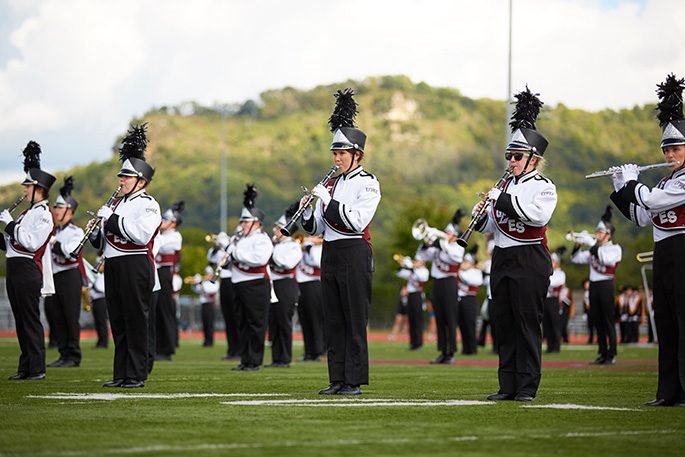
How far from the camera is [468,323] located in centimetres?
2131

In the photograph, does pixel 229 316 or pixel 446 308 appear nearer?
pixel 446 308

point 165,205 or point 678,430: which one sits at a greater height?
point 165,205

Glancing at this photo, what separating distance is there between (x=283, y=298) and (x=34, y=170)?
18.9 ft

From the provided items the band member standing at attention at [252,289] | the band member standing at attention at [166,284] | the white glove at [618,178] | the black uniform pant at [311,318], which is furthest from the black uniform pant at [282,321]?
the white glove at [618,178]

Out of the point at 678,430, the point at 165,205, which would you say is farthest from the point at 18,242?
the point at 165,205

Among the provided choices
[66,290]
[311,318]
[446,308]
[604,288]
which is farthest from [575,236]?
[66,290]

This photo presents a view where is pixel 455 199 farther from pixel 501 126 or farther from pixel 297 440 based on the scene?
pixel 297 440

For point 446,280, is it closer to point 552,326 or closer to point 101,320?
point 552,326

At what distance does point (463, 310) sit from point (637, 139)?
4596 inches

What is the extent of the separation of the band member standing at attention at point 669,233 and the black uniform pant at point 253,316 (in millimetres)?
7332

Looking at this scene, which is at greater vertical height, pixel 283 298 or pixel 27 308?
pixel 283 298

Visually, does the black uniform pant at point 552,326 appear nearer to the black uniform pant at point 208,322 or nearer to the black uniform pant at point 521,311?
the black uniform pant at point 208,322

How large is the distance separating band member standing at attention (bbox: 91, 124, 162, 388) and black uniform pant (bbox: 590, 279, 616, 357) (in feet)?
29.5

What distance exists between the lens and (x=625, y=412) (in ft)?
25.0
